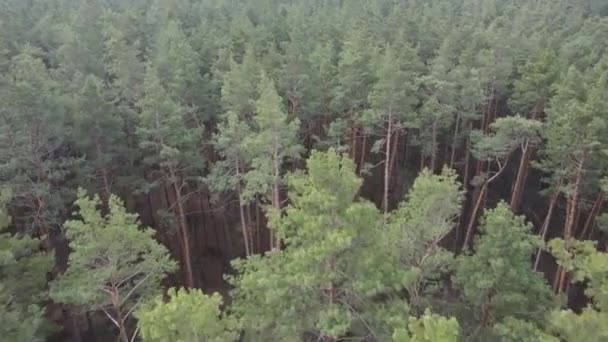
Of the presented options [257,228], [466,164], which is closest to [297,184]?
[257,228]

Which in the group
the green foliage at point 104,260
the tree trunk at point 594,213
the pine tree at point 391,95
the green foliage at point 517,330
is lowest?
the tree trunk at point 594,213

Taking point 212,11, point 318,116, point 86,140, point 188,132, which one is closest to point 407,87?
point 318,116

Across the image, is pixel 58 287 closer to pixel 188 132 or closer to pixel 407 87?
pixel 188 132

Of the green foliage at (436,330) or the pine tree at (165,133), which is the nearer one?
the green foliage at (436,330)

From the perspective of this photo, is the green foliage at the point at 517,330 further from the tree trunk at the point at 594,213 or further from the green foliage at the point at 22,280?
the tree trunk at the point at 594,213

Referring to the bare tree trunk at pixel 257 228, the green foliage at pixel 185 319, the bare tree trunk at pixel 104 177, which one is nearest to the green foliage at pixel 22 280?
the green foliage at pixel 185 319

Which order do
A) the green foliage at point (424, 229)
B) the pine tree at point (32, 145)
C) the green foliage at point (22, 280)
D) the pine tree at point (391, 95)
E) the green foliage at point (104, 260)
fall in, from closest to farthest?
the green foliage at point (424, 229) < the green foliage at point (22, 280) < the green foliage at point (104, 260) < the pine tree at point (32, 145) < the pine tree at point (391, 95)

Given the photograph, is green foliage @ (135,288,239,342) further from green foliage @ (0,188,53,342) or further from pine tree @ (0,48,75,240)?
pine tree @ (0,48,75,240)
